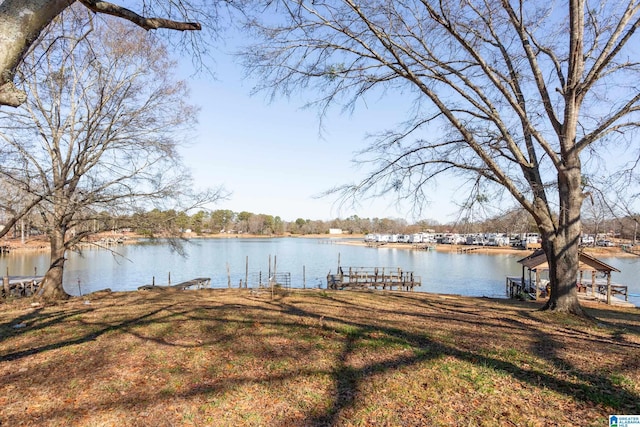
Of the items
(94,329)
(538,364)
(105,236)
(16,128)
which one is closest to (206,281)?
(105,236)

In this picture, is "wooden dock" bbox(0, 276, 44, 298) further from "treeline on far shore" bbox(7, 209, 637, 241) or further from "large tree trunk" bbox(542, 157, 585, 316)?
"large tree trunk" bbox(542, 157, 585, 316)

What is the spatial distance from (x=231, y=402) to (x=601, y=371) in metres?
4.70

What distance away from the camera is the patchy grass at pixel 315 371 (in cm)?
372

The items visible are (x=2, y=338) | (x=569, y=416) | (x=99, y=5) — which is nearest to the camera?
(x=99, y=5)

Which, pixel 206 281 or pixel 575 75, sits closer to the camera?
pixel 575 75

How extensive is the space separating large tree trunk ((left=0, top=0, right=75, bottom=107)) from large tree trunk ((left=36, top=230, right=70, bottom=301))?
1139 cm

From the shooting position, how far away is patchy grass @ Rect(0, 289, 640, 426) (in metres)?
3.72

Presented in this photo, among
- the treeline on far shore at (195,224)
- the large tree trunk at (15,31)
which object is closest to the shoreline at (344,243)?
the treeline on far shore at (195,224)

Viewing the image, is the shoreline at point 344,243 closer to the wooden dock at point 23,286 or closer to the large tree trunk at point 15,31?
the wooden dock at point 23,286

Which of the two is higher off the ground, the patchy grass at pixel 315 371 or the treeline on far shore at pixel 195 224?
the treeline on far shore at pixel 195 224

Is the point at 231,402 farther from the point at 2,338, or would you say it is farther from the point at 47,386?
the point at 2,338

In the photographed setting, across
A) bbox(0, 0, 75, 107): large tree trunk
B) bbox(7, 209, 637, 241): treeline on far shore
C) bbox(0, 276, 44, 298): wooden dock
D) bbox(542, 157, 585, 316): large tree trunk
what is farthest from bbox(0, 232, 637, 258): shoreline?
bbox(0, 0, 75, 107): large tree trunk

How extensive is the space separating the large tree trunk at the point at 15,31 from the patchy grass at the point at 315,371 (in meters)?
3.20

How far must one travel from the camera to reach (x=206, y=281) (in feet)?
85.6
